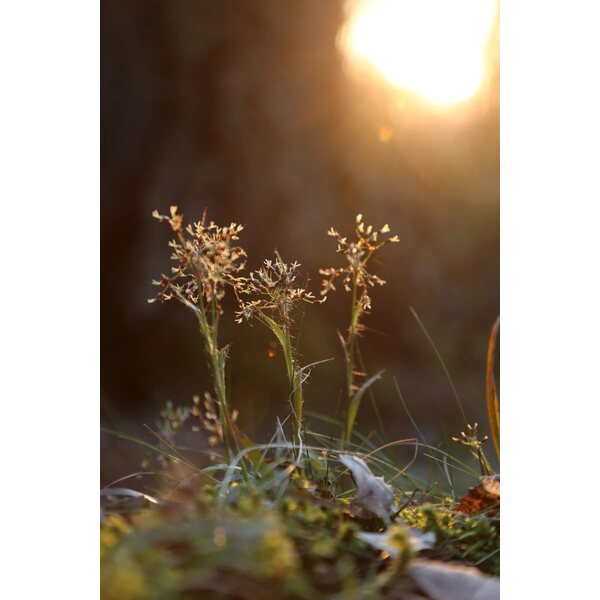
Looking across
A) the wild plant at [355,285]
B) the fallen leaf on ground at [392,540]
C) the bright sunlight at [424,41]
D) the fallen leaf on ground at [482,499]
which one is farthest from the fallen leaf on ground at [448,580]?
the bright sunlight at [424,41]

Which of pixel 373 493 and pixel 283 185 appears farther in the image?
pixel 283 185

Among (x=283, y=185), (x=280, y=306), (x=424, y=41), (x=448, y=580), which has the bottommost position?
(x=448, y=580)

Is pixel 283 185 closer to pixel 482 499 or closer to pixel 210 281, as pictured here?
pixel 210 281

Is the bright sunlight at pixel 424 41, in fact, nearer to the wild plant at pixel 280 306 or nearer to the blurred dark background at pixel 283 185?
the blurred dark background at pixel 283 185

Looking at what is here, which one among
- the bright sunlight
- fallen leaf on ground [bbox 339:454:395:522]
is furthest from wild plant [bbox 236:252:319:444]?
the bright sunlight

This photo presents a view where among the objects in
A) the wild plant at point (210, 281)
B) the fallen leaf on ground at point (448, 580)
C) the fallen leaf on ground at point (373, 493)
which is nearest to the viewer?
the fallen leaf on ground at point (448, 580)

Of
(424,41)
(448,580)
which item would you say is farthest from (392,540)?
(424,41)
